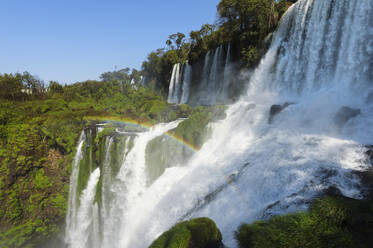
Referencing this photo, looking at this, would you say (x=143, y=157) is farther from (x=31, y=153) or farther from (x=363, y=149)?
(x=363, y=149)

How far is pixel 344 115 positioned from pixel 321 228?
6.70 m

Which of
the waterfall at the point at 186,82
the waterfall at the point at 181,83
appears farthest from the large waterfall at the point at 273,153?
the waterfall at the point at 181,83

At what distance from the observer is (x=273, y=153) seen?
702cm

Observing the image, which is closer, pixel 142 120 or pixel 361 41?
pixel 361 41

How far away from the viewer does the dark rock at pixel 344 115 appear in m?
7.87

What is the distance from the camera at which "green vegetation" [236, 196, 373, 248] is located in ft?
9.76

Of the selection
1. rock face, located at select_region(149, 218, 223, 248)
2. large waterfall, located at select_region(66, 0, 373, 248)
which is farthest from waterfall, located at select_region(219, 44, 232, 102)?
rock face, located at select_region(149, 218, 223, 248)

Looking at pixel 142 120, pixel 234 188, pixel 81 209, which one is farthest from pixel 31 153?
pixel 234 188

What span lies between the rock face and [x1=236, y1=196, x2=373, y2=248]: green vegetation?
1.68ft

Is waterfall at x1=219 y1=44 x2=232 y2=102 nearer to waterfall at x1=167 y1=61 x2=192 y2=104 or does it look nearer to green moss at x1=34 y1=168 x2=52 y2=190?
waterfall at x1=167 y1=61 x2=192 y2=104

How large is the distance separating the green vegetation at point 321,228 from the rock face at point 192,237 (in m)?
0.51

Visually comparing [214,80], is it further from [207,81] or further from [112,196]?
[112,196]

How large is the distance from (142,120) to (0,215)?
10.8 meters

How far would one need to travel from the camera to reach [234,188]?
6.23m
